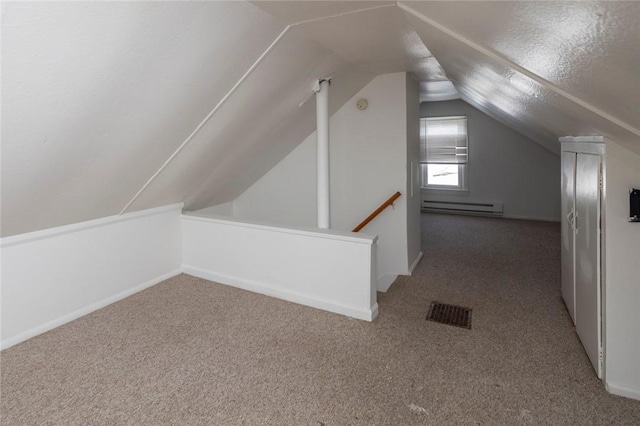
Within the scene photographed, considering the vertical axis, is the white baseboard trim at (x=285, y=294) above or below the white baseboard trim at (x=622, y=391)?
above

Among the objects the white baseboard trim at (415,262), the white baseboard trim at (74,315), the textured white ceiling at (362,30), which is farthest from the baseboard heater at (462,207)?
the white baseboard trim at (74,315)

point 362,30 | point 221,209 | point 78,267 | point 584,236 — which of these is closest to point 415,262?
point 584,236

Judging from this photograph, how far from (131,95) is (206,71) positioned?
419 mm

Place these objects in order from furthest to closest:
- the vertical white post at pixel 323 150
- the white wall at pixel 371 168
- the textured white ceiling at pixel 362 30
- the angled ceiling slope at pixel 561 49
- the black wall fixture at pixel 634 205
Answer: the white wall at pixel 371 168 < the vertical white post at pixel 323 150 < the textured white ceiling at pixel 362 30 < the black wall fixture at pixel 634 205 < the angled ceiling slope at pixel 561 49

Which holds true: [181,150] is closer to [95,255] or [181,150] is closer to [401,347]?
[95,255]

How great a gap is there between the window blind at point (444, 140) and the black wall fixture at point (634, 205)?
17.2 ft

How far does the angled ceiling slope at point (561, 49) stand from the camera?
0.84 m

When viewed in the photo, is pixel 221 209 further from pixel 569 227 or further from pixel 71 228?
pixel 569 227

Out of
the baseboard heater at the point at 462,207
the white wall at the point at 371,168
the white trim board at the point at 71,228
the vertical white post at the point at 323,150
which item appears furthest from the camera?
the baseboard heater at the point at 462,207

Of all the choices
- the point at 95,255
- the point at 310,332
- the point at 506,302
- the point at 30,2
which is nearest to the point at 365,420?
the point at 310,332

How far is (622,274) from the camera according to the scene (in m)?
1.84

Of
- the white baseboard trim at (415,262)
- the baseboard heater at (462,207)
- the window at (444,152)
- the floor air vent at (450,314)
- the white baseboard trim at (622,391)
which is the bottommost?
the white baseboard trim at (622,391)

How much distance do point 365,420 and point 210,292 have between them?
1933 millimetres

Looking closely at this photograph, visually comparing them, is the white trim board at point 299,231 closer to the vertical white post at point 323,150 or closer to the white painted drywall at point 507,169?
the vertical white post at point 323,150
